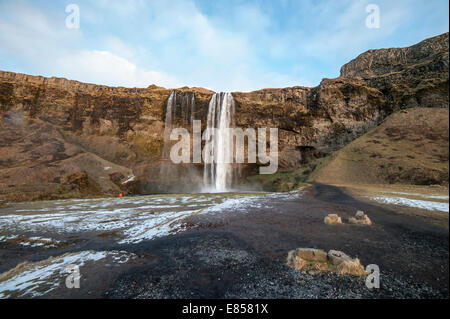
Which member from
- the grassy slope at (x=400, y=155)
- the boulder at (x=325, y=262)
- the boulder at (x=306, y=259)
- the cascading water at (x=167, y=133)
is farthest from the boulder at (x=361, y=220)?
the cascading water at (x=167, y=133)

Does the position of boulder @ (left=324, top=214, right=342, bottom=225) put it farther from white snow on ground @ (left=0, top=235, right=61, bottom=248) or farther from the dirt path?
white snow on ground @ (left=0, top=235, right=61, bottom=248)

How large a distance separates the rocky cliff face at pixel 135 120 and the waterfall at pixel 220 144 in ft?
6.32

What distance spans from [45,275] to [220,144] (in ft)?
127

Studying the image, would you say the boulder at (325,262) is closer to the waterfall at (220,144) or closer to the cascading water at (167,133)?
the waterfall at (220,144)

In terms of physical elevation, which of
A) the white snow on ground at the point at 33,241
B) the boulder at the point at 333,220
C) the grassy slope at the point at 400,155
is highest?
the grassy slope at the point at 400,155

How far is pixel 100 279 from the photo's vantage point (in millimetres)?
4938

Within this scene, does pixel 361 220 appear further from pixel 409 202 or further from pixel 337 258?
pixel 337 258

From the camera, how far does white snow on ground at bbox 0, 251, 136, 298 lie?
14.7ft

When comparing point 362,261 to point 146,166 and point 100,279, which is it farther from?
point 146,166

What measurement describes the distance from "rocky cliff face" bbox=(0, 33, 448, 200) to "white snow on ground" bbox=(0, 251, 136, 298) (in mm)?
27697

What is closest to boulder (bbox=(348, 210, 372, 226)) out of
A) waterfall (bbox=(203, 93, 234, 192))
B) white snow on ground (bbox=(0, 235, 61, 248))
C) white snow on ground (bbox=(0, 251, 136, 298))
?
white snow on ground (bbox=(0, 251, 136, 298))

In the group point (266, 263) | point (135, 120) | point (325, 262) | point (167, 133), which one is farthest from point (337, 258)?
point (135, 120)

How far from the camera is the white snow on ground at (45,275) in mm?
4469
